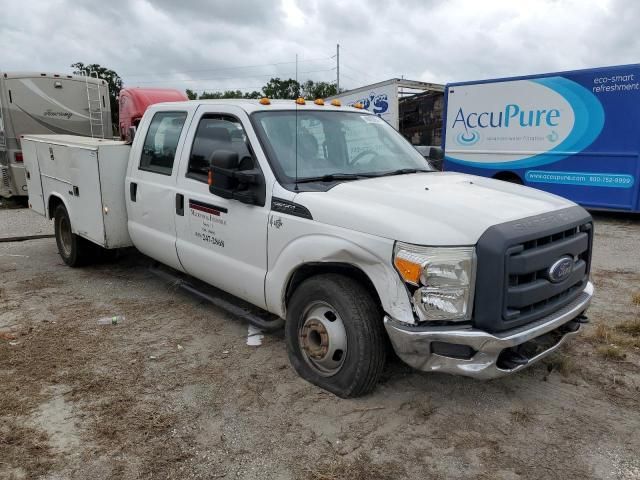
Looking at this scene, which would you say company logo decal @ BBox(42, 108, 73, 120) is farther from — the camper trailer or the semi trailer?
the semi trailer

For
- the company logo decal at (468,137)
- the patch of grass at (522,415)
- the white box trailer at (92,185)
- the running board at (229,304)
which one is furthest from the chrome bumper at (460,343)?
the company logo decal at (468,137)

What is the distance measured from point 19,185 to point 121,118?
12.4 ft

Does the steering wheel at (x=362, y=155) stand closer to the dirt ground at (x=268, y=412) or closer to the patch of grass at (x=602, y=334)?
the dirt ground at (x=268, y=412)

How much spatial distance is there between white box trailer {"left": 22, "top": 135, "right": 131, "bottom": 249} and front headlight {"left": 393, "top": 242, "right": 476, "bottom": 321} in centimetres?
367

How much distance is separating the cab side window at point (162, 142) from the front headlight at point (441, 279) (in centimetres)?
274

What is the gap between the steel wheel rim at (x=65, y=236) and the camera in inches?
258

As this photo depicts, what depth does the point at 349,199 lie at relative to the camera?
3.37 m

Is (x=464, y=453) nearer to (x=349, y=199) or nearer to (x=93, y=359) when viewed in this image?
(x=349, y=199)

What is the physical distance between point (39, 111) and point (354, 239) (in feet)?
36.2

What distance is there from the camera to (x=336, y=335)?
336cm

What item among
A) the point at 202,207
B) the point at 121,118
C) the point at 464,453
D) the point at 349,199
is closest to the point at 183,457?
the point at 464,453

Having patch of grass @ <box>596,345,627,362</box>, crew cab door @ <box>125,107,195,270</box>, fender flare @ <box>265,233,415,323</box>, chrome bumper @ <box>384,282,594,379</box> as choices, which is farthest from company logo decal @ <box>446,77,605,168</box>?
fender flare @ <box>265,233,415,323</box>

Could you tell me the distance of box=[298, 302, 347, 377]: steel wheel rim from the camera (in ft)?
11.0

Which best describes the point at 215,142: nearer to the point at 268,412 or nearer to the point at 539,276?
the point at 268,412
